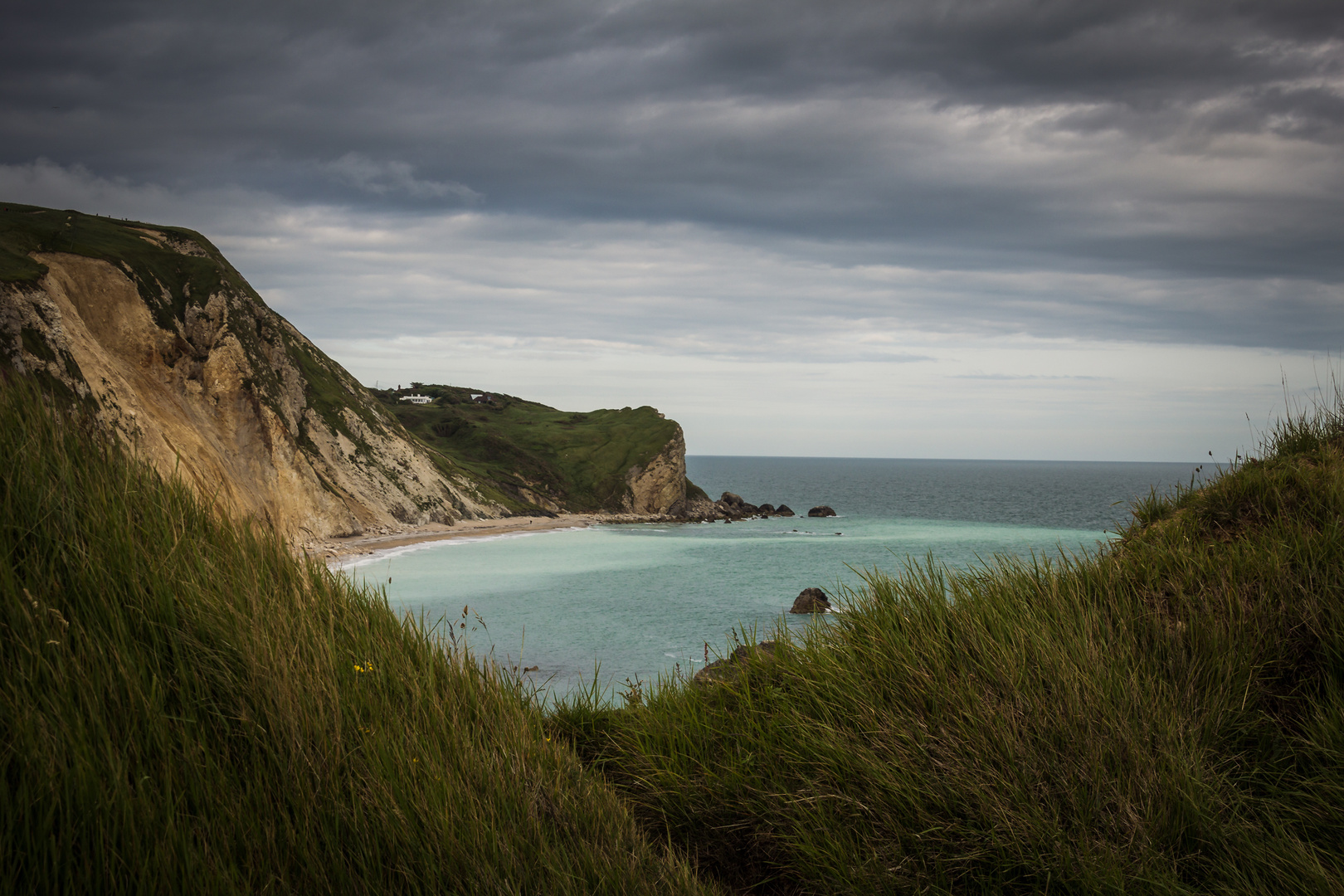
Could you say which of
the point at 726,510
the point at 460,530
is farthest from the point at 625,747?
the point at 726,510

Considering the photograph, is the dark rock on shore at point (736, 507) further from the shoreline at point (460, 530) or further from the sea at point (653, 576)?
the shoreline at point (460, 530)

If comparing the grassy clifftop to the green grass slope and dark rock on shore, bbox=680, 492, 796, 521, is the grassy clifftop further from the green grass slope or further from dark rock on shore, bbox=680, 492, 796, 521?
dark rock on shore, bbox=680, 492, 796, 521

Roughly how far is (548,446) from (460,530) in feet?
115

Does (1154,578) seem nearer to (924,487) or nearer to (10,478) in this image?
(10,478)

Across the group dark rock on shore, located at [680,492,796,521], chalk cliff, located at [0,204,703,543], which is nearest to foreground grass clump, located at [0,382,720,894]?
chalk cliff, located at [0,204,703,543]

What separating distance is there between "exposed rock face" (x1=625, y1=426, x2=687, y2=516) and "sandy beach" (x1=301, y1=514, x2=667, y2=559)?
317 centimetres

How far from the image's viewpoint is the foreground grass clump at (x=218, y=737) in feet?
7.52

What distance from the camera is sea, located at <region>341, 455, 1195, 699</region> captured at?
19500 millimetres

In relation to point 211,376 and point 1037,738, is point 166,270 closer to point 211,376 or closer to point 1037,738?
point 211,376

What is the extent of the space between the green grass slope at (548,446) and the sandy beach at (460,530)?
4.80m

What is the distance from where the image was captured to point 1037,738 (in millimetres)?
3609

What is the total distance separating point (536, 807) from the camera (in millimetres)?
3225

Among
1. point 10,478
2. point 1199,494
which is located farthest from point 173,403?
point 1199,494

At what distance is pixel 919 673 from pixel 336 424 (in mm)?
54645
